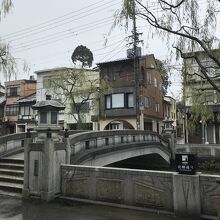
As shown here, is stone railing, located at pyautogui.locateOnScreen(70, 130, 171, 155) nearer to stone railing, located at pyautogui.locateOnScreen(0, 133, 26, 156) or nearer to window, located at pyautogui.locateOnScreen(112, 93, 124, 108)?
stone railing, located at pyautogui.locateOnScreen(0, 133, 26, 156)

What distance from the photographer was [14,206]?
990 centimetres

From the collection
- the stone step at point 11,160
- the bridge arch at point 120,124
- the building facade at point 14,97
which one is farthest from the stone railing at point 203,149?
the building facade at point 14,97

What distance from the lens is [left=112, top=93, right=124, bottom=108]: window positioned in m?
40.8

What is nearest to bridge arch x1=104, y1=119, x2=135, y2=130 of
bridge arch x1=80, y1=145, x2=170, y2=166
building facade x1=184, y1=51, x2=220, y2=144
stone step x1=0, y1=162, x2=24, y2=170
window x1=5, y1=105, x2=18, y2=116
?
bridge arch x1=80, y1=145, x2=170, y2=166

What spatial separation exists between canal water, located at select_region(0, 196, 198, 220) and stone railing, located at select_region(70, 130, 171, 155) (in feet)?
12.3

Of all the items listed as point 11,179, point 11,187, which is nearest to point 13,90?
point 11,179

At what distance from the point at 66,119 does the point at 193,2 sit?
123ft

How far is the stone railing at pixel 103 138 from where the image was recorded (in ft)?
45.9

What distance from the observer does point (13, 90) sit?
53156 mm

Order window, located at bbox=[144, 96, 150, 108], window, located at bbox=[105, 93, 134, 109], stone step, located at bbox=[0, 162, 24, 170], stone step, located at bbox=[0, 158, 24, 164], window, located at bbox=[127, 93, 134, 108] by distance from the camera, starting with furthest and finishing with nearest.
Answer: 1. window, located at bbox=[144, 96, 150, 108]
2. window, located at bbox=[105, 93, 134, 109]
3. window, located at bbox=[127, 93, 134, 108]
4. stone step, located at bbox=[0, 158, 24, 164]
5. stone step, located at bbox=[0, 162, 24, 170]

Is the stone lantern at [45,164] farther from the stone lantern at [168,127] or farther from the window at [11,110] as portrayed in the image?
the window at [11,110]

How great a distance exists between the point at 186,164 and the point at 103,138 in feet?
30.1

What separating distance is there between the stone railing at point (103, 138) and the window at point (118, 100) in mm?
13304

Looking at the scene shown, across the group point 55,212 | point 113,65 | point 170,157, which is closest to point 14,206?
A: point 55,212
